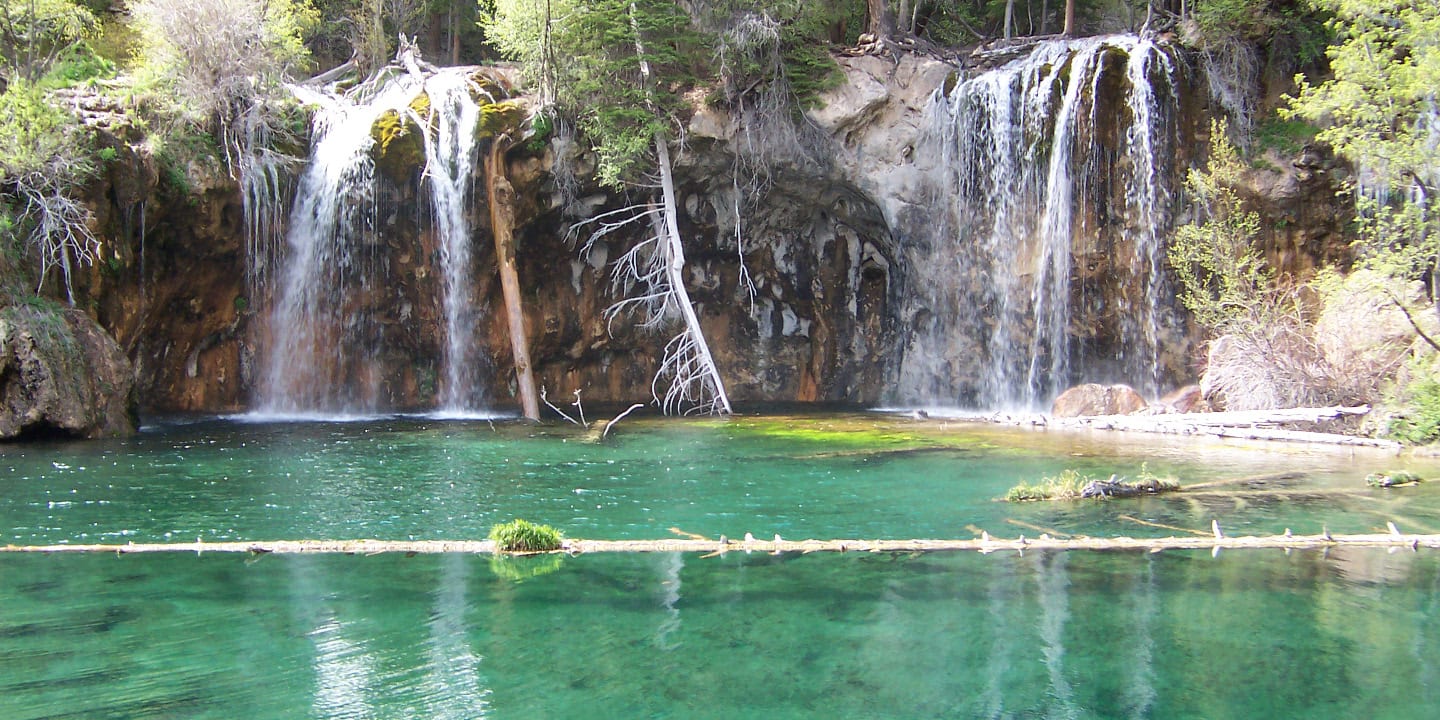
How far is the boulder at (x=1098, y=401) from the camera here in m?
19.5

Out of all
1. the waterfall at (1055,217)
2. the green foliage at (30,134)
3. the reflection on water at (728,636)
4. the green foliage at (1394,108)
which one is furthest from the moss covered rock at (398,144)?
the green foliage at (1394,108)

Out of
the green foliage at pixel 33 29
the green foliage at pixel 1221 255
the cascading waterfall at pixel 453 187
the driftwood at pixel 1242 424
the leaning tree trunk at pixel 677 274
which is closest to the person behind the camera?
the driftwood at pixel 1242 424

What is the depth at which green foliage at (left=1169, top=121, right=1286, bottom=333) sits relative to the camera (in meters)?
17.8

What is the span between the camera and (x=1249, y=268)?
19078 mm

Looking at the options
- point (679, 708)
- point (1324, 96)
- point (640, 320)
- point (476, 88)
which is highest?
point (476, 88)

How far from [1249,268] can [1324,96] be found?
4177 millimetres

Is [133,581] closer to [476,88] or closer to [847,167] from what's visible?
[476,88]

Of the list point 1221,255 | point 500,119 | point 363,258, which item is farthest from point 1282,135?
point 363,258

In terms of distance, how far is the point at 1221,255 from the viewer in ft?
60.0

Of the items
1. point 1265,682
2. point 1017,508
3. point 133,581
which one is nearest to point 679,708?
point 1265,682

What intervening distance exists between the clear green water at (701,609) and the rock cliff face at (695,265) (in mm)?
7789

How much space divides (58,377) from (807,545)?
1324 cm

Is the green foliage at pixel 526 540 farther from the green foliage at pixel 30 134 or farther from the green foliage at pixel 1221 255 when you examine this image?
the green foliage at pixel 1221 255

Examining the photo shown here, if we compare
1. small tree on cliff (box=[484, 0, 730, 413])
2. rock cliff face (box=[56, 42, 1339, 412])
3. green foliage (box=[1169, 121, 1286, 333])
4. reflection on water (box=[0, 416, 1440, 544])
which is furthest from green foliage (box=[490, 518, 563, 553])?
green foliage (box=[1169, 121, 1286, 333])
